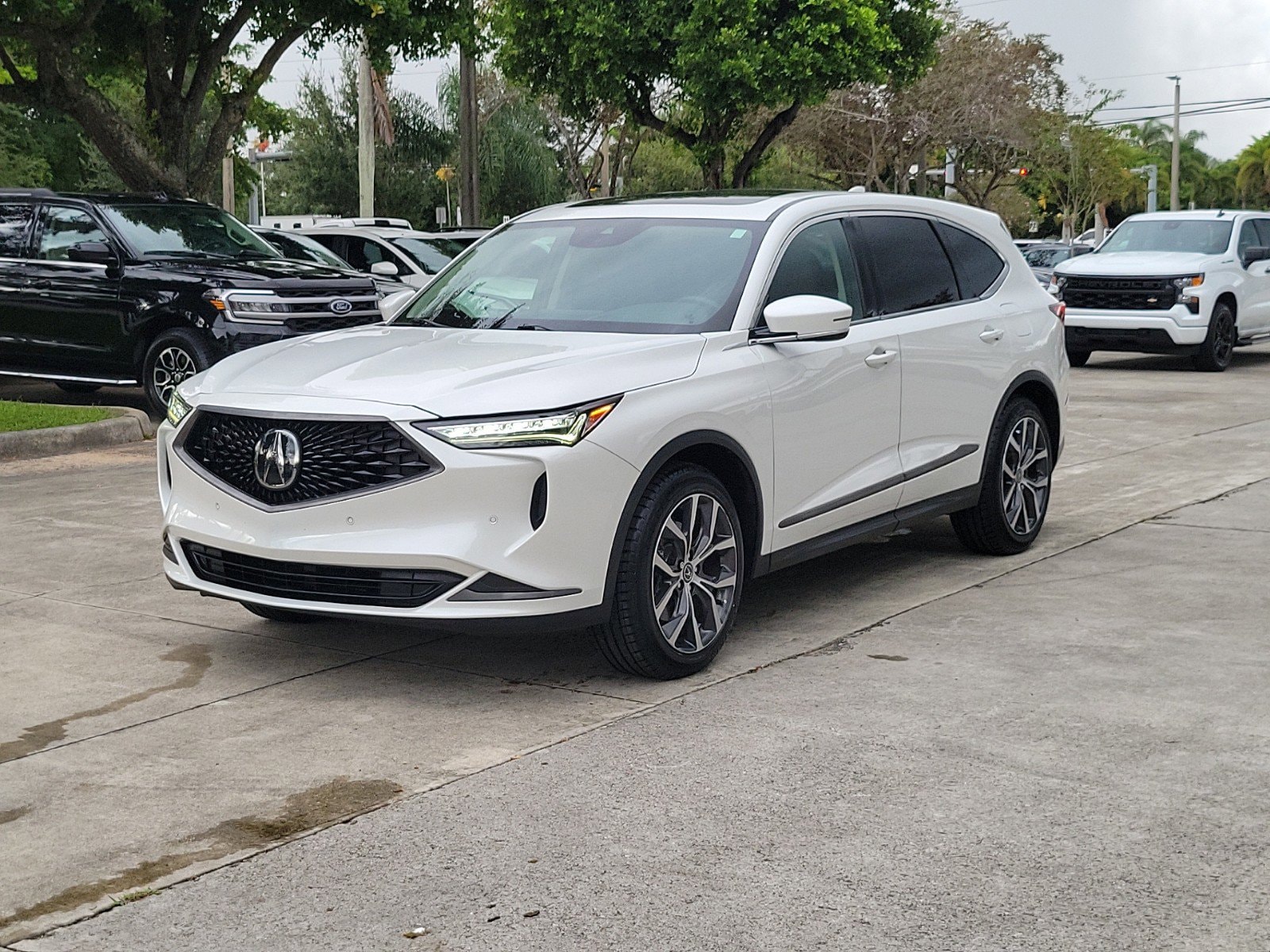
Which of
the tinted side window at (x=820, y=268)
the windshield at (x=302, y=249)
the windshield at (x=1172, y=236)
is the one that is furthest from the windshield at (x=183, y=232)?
the windshield at (x=1172, y=236)

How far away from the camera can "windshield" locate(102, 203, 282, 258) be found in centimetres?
1409

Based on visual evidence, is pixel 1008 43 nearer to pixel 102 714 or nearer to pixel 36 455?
pixel 36 455

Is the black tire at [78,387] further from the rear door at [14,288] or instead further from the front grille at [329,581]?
the front grille at [329,581]

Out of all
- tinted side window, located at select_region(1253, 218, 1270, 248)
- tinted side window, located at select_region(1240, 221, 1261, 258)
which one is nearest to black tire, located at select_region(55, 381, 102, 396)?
tinted side window, located at select_region(1240, 221, 1261, 258)

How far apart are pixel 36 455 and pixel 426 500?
742 cm

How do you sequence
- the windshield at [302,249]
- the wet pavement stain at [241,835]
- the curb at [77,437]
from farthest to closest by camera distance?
the windshield at [302,249]
the curb at [77,437]
the wet pavement stain at [241,835]

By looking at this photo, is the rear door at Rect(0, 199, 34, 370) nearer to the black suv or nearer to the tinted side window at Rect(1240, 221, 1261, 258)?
the black suv

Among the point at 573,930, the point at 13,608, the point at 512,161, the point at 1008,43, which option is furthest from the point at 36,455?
the point at 1008,43

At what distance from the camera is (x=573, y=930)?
147 inches

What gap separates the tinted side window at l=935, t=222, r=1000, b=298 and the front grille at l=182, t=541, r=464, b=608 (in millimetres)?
3412

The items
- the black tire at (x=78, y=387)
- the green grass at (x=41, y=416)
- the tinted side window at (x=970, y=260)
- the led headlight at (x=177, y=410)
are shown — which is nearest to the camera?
the led headlight at (x=177, y=410)

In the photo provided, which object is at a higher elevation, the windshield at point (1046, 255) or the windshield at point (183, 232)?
the windshield at point (183, 232)

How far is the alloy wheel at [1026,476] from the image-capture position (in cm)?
789

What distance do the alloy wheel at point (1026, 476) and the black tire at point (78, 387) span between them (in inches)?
351
